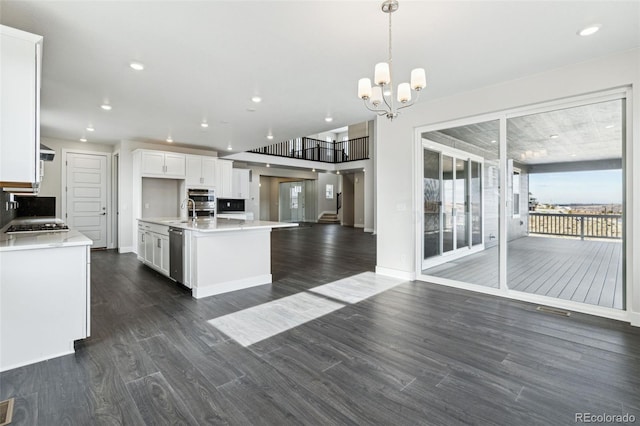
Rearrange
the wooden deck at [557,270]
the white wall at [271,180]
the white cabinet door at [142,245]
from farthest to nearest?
the white wall at [271,180], the white cabinet door at [142,245], the wooden deck at [557,270]

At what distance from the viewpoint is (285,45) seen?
282 centimetres

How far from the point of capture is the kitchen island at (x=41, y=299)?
216 centimetres

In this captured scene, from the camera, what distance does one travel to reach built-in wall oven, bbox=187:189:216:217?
24.7 feet

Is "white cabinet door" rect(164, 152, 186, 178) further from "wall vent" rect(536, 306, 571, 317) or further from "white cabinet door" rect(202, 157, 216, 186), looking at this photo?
"wall vent" rect(536, 306, 571, 317)

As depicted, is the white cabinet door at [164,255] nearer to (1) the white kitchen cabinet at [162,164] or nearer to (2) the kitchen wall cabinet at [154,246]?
(2) the kitchen wall cabinet at [154,246]

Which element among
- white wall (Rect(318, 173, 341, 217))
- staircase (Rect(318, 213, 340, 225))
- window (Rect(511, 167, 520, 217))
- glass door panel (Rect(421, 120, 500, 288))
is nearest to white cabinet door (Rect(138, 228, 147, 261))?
glass door panel (Rect(421, 120, 500, 288))

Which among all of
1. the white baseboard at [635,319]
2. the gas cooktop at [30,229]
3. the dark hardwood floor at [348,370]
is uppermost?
the gas cooktop at [30,229]

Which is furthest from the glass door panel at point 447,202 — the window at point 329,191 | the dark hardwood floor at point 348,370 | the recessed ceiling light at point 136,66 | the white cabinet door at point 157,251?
the window at point 329,191

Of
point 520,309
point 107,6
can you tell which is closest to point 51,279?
point 107,6

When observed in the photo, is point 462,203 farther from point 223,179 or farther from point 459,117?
point 223,179

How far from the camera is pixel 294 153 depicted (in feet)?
42.5

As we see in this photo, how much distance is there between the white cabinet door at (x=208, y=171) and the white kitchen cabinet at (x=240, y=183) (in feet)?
5.07

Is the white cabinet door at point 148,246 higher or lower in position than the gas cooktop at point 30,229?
Result: lower

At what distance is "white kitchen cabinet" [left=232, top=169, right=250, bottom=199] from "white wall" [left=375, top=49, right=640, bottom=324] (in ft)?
19.4
